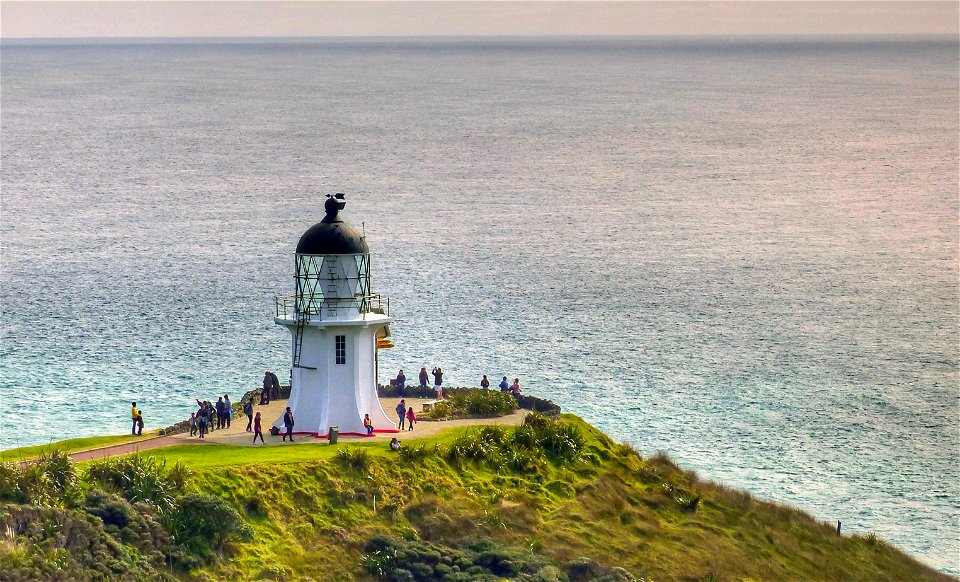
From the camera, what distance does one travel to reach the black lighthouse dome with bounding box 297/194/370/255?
150ft

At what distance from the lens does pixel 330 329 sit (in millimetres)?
45781

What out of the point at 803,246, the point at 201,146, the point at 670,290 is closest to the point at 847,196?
the point at 803,246

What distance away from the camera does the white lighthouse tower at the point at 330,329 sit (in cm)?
4581

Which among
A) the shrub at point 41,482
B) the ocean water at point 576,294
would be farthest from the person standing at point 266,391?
the shrub at point 41,482

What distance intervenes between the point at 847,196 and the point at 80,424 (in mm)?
95775

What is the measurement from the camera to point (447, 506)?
4147 centimetres

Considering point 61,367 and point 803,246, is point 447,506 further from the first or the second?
point 803,246

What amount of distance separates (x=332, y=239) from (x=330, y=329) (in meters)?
2.48

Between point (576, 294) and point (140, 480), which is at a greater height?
point (576, 294)

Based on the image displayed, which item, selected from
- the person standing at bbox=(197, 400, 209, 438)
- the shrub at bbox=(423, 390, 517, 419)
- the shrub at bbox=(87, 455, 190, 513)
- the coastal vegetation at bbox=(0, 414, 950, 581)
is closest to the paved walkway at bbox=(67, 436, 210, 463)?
the person standing at bbox=(197, 400, 209, 438)

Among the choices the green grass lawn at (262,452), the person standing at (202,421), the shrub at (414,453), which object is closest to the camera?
the green grass lawn at (262,452)

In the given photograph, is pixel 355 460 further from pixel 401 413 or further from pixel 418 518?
pixel 401 413

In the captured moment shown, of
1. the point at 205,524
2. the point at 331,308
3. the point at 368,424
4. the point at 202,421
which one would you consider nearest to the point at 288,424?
the point at 368,424

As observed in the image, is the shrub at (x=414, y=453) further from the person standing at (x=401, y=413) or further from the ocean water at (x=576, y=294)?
the ocean water at (x=576, y=294)
